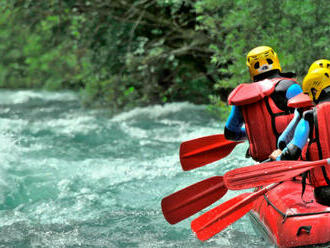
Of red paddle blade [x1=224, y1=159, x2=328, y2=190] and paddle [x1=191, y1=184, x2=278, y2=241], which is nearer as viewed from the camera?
red paddle blade [x1=224, y1=159, x2=328, y2=190]

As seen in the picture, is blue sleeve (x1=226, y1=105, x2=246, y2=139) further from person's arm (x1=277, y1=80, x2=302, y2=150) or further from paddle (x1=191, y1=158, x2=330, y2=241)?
paddle (x1=191, y1=158, x2=330, y2=241)

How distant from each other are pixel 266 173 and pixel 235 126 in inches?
33.1

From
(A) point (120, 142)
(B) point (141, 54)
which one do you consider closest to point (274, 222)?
(A) point (120, 142)

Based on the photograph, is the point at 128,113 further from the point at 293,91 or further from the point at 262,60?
the point at 293,91

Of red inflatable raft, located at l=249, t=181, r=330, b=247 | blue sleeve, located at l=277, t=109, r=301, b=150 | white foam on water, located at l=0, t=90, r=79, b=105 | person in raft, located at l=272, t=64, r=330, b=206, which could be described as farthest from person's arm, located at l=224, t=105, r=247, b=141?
white foam on water, located at l=0, t=90, r=79, b=105

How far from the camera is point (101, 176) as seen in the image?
6328 mm

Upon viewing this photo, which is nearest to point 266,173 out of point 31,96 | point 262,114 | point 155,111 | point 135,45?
point 262,114

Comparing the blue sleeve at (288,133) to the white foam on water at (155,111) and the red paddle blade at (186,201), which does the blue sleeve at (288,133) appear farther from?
the white foam on water at (155,111)

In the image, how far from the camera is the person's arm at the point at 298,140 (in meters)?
3.12

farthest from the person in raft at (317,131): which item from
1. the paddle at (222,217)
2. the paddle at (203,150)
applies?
the paddle at (203,150)

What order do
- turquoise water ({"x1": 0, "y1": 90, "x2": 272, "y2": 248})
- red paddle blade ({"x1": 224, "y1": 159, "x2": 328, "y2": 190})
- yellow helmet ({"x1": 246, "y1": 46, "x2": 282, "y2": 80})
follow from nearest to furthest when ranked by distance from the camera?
red paddle blade ({"x1": 224, "y1": 159, "x2": 328, "y2": 190}) < yellow helmet ({"x1": 246, "y1": 46, "x2": 282, "y2": 80}) < turquoise water ({"x1": 0, "y1": 90, "x2": 272, "y2": 248})

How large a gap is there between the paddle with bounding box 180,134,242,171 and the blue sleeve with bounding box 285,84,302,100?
35.1 inches

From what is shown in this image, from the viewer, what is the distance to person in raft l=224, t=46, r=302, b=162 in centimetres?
381

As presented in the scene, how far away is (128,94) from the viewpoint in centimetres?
1019
